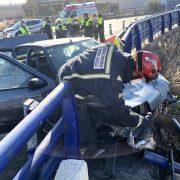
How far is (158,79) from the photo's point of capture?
4.58 metres

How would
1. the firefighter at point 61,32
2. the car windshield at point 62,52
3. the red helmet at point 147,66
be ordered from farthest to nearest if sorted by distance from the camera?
the firefighter at point 61,32, the car windshield at point 62,52, the red helmet at point 147,66

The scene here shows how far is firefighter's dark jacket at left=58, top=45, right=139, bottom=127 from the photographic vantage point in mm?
2863

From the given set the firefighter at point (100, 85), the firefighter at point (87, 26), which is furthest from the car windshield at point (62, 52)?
the firefighter at point (87, 26)

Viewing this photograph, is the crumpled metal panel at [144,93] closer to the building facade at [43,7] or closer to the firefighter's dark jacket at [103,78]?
the firefighter's dark jacket at [103,78]

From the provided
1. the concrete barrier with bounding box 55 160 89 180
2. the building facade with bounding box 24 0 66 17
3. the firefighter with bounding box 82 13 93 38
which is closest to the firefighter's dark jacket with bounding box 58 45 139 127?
the concrete barrier with bounding box 55 160 89 180

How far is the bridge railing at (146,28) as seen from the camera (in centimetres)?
864

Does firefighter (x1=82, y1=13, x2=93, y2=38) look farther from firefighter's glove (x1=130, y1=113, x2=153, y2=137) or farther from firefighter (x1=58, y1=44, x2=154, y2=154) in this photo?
firefighter (x1=58, y1=44, x2=154, y2=154)

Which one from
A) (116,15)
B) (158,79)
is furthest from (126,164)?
(116,15)

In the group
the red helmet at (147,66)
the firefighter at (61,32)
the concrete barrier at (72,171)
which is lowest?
the firefighter at (61,32)

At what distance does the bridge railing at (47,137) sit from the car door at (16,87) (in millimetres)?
1673

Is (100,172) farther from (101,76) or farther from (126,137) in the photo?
(101,76)

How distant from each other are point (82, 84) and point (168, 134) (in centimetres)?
178

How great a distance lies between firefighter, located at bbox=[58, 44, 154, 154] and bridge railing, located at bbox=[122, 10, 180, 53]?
4.10 meters

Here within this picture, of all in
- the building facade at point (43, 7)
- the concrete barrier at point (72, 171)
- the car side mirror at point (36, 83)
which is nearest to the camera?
the concrete barrier at point (72, 171)
